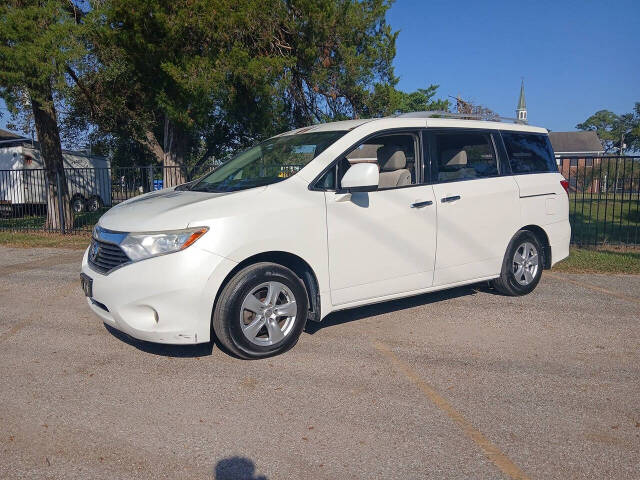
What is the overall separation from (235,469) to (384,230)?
8.85 feet

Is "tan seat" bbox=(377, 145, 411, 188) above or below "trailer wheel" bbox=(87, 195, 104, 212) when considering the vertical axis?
above

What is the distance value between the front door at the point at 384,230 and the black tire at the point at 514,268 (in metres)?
1.31

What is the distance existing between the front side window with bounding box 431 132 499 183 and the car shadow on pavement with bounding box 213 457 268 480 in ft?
11.6

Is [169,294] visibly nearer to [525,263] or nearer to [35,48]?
[525,263]

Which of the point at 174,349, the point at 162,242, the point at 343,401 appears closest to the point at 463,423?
the point at 343,401

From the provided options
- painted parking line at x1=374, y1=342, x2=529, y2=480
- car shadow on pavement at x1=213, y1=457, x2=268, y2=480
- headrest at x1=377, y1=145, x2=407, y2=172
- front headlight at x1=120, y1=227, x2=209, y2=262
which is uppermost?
headrest at x1=377, y1=145, x2=407, y2=172

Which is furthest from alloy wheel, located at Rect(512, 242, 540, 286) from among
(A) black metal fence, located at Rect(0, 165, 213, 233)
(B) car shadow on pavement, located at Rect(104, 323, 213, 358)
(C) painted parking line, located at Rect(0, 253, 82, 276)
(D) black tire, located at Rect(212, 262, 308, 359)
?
(A) black metal fence, located at Rect(0, 165, 213, 233)

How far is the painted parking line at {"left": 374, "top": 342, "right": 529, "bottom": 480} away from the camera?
3.07m

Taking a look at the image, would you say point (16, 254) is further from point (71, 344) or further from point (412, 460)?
point (412, 460)

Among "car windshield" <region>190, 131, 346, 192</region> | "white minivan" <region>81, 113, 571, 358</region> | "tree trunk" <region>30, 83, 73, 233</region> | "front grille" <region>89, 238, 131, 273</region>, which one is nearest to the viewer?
"white minivan" <region>81, 113, 571, 358</region>

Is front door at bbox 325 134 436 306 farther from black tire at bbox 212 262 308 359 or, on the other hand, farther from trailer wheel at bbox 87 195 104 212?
trailer wheel at bbox 87 195 104 212

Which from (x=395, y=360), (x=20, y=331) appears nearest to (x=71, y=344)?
(x=20, y=331)

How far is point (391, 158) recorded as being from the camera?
18.7 feet

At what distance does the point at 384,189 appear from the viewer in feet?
17.2
